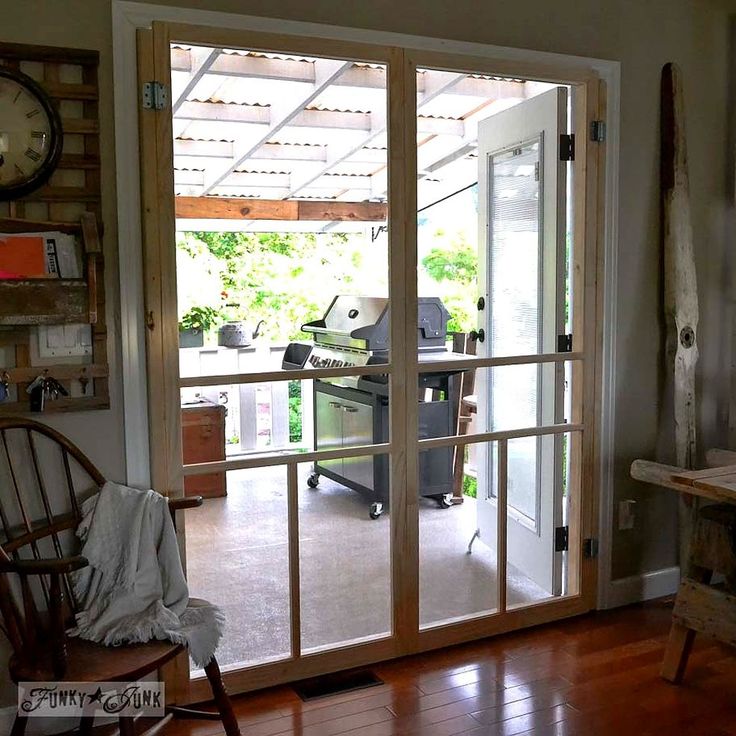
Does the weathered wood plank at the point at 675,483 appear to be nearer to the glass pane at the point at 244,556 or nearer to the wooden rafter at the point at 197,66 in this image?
the glass pane at the point at 244,556

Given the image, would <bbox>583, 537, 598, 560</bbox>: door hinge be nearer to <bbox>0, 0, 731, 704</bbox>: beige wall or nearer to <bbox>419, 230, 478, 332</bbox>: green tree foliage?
<bbox>0, 0, 731, 704</bbox>: beige wall

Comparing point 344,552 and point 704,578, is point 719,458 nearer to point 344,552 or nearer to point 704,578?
point 704,578

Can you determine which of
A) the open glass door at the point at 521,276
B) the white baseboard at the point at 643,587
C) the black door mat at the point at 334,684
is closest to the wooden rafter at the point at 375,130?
the open glass door at the point at 521,276

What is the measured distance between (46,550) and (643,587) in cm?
230

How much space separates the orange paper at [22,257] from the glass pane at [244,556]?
0.85 metres

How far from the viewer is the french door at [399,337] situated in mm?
2500

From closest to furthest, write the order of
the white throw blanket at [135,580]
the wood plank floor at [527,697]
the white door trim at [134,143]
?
the white throw blanket at [135,580] → the white door trim at [134,143] → the wood plank floor at [527,697]

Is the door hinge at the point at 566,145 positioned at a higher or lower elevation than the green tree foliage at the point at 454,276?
higher

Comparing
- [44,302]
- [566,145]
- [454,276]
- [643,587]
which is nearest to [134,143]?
[44,302]

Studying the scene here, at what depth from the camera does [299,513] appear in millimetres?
2734

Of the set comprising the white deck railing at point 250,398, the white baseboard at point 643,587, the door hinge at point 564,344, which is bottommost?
the white baseboard at point 643,587

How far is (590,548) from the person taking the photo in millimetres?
3238

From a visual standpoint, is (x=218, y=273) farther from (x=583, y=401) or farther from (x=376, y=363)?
(x=583, y=401)

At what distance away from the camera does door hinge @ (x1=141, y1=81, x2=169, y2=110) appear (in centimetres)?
239
